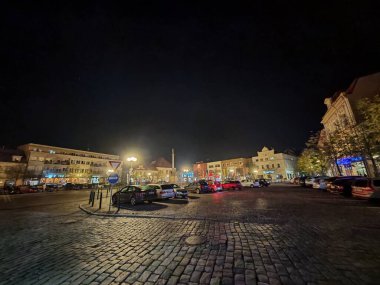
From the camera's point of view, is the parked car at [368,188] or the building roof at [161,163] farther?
the building roof at [161,163]

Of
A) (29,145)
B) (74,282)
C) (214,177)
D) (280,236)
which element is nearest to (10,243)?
(74,282)

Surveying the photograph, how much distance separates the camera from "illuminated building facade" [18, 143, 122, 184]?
5494 cm

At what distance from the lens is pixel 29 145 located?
2179 inches

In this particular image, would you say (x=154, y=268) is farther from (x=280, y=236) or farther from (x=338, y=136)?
(x=338, y=136)

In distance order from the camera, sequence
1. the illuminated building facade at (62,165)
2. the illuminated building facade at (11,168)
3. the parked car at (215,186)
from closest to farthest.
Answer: the parked car at (215,186) < the illuminated building facade at (11,168) < the illuminated building facade at (62,165)

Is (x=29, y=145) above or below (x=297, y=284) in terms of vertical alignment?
above

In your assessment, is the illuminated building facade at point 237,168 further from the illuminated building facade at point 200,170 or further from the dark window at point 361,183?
the dark window at point 361,183

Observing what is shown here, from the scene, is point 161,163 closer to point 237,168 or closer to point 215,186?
point 237,168

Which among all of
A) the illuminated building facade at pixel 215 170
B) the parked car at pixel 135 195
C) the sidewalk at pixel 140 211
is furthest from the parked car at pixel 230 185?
the illuminated building facade at pixel 215 170

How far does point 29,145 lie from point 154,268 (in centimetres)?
7131

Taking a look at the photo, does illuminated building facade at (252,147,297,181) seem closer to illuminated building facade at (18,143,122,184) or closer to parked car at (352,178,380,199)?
illuminated building facade at (18,143,122,184)

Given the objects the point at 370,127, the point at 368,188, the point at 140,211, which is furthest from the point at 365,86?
the point at 140,211

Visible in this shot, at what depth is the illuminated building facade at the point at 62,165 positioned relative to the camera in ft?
180

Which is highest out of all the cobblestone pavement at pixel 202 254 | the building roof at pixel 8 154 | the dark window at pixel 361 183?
the building roof at pixel 8 154
